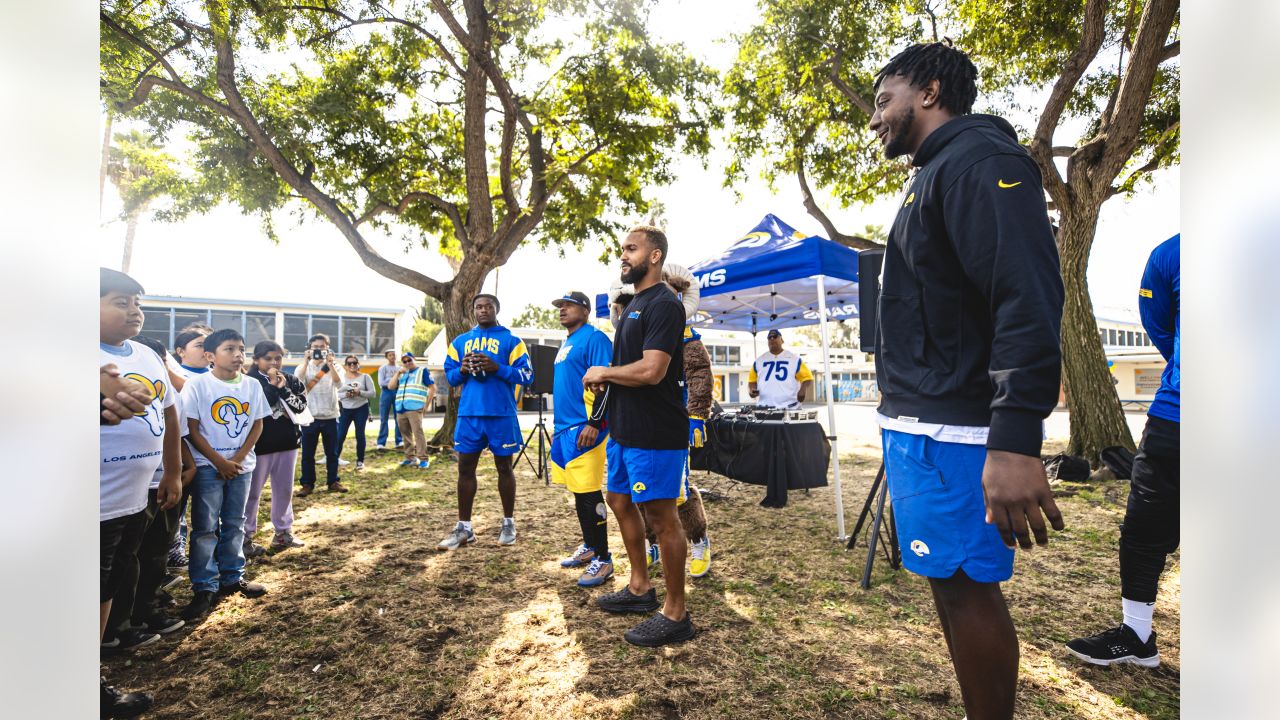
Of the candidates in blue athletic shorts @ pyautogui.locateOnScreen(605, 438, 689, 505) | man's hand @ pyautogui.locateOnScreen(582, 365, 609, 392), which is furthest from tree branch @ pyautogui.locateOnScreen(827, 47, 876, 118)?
blue athletic shorts @ pyautogui.locateOnScreen(605, 438, 689, 505)

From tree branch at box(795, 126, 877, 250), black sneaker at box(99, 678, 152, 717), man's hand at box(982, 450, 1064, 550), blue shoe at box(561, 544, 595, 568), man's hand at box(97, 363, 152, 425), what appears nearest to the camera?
man's hand at box(982, 450, 1064, 550)

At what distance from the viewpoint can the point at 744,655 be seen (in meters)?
2.71

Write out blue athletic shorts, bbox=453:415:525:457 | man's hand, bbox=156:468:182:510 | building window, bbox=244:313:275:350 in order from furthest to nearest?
building window, bbox=244:313:275:350, blue athletic shorts, bbox=453:415:525:457, man's hand, bbox=156:468:182:510

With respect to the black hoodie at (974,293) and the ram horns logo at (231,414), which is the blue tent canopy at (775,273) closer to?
the black hoodie at (974,293)

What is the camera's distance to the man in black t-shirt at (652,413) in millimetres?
2803

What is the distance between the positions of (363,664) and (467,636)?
498 mm

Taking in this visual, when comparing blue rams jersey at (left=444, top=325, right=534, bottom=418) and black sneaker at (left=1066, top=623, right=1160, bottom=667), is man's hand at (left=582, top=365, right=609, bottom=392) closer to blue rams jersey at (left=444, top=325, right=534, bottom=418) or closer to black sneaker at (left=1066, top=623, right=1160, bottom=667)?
blue rams jersey at (left=444, top=325, right=534, bottom=418)

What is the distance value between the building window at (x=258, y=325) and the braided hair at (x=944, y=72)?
22.7m

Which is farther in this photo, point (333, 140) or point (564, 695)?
point (333, 140)

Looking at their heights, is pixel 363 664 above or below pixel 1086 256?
below

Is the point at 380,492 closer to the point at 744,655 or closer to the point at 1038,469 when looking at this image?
the point at 744,655

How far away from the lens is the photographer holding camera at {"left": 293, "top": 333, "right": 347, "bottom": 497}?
673 cm
